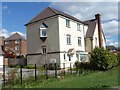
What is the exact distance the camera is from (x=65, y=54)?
4109cm

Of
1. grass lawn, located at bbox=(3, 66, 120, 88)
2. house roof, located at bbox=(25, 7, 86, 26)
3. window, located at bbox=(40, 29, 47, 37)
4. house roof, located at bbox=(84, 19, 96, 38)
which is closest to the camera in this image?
grass lawn, located at bbox=(3, 66, 120, 88)

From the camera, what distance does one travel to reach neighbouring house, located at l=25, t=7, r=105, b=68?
40.3 m

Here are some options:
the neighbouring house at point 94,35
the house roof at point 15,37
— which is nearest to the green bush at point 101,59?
the neighbouring house at point 94,35

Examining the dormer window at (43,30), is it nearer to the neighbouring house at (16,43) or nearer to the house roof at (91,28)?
the house roof at (91,28)

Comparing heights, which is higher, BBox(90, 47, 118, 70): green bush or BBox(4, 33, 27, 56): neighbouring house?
BBox(4, 33, 27, 56): neighbouring house

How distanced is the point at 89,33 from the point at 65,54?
40.1 ft

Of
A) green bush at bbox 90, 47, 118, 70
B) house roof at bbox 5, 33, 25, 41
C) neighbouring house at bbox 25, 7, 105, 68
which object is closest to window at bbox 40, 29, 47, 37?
neighbouring house at bbox 25, 7, 105, 68

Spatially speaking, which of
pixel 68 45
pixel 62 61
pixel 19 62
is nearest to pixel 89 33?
pixel 68 45

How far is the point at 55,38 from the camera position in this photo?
40.6m

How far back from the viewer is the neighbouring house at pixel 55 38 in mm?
40281

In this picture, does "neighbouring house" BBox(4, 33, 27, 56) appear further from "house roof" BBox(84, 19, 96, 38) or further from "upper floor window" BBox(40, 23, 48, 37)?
"upper floor window" BBox(40, 23, 48, 37)

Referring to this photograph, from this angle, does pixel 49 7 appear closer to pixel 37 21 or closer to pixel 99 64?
pixel 37 21

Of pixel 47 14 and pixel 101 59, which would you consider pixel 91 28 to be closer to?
pixel 47 14

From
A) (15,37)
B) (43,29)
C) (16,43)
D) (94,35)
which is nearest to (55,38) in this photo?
(43,29)
